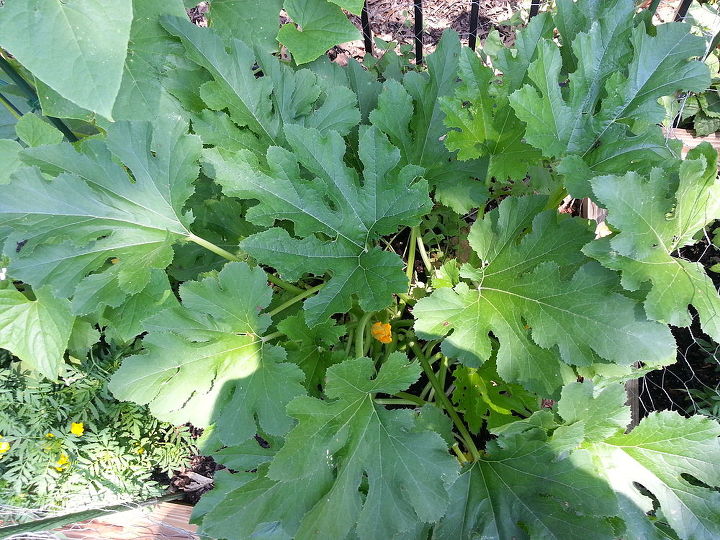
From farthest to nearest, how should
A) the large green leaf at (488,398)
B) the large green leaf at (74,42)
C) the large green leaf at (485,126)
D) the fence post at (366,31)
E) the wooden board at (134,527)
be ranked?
1. the fence post at (366,31)
2. the wooden board at (134,527)
3. the large green leaf at (488,398)
4. the large green leaf at (485,126)
5. the large green leaf at (74,42)

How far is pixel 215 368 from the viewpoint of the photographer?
5.19 ft

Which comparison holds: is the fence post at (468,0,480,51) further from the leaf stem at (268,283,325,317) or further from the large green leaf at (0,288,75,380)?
the large green leaf at (0,288,75,380)

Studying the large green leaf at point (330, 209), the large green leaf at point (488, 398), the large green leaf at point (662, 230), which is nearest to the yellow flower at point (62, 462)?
A: the large green leaf at point (330, 209)

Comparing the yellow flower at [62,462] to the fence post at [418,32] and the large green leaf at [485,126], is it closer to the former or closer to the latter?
the large green leaf at [485,126]

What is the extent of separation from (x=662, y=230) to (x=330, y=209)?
0.96 metres

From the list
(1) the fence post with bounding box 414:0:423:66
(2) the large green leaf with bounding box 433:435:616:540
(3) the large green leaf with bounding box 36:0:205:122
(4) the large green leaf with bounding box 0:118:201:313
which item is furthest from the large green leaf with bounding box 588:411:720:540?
(1) the fence post with bounding box 414:0:423:66

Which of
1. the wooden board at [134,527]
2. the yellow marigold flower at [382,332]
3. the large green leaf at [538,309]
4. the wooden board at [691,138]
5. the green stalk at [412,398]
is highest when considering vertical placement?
the wooden board at [691,138]

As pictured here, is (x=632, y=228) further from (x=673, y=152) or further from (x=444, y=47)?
(x=444, y=47)

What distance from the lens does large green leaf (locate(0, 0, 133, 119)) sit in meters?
0.99

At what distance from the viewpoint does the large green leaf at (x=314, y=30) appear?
174cm

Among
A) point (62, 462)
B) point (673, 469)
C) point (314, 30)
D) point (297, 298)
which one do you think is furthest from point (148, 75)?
point (673, 469)

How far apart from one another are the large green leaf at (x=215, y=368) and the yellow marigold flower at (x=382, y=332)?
443 millimetres

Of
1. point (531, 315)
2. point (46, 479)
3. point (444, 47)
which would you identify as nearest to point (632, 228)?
point (531, 315)

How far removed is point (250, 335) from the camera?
1.65m
